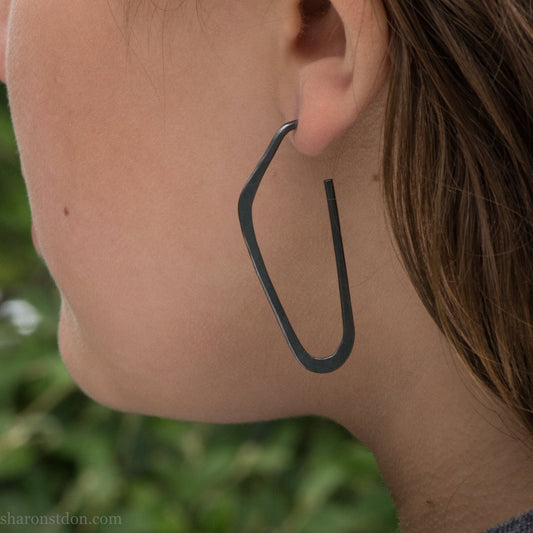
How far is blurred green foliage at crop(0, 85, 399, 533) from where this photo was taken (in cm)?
161

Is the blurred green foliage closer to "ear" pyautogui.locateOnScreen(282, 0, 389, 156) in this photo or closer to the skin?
the skin

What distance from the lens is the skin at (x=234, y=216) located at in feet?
2.22

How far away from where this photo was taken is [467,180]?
64 cm

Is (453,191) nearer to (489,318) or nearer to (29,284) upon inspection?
(489,318)

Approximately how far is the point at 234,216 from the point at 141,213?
0.09m

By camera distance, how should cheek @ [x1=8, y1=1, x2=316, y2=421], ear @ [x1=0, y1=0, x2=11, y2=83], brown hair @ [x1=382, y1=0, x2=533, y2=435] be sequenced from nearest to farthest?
brown hair @ [x1=382, y1=0, x2=533, y2=435], cheek @ [x1=8, y1=1, x2=316, y2=421], ear @ [x1=0, y1=0, x2=11, y2=83]

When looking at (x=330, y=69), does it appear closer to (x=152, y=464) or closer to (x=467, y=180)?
(x=467, y=180)

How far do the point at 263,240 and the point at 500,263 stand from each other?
0.20 meters

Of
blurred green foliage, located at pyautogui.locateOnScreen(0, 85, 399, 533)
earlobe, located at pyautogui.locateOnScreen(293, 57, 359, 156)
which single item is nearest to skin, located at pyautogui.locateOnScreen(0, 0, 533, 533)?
earlobe, located at pyautogui.locateOnScreen(293, 57, 359, 156)

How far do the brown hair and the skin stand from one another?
4 cm

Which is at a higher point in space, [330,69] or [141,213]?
[330,69]

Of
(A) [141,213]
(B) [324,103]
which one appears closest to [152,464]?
(A) [141,213]

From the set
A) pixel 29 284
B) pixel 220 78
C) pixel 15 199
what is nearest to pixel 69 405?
pixel 29 284

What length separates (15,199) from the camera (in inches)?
74.1
